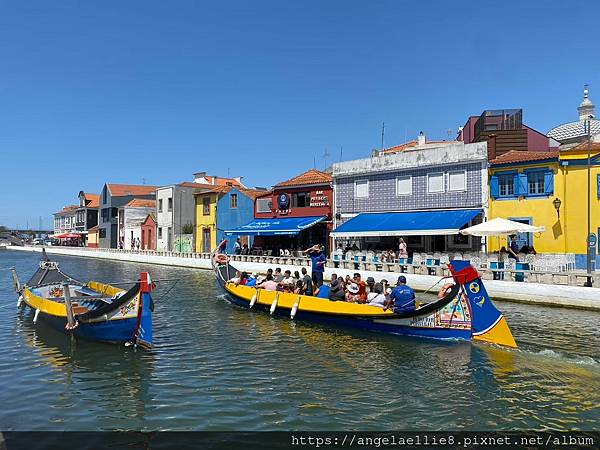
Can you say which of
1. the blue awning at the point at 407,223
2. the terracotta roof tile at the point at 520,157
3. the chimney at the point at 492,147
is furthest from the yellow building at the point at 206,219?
the terracotta roof tile at the point at 520,157

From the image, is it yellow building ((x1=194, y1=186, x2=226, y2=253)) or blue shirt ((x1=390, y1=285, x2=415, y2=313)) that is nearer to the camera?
blue shirt ((x1=390, y1=285, x2=415, y2=313))

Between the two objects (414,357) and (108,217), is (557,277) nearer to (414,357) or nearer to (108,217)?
(414,357)

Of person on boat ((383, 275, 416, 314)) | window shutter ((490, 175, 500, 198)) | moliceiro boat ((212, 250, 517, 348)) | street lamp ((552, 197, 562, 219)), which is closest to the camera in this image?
moliceiro boat ((212, 250, 517, 348))

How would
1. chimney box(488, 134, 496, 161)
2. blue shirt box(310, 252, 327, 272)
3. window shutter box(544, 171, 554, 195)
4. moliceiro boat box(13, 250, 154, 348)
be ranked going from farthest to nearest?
chimney box(488, 134, 496, 161) → window shutter box(544, 171, 554, 195) → blue shirt box(310, 252, 327, 272) → moliceiro boat box(13, 250, 154, 348)

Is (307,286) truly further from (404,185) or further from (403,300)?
(404,185)

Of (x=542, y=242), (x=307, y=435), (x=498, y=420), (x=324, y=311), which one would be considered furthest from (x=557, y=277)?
(x=307, y=435)

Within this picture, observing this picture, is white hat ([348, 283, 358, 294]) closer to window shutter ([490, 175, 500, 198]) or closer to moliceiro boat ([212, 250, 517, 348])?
moliceiro boat ([212, 250, 517, 348])

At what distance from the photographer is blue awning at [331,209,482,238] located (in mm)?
24781

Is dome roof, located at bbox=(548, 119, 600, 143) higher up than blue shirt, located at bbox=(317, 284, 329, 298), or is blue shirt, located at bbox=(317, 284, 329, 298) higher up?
dome roof, located at bbox=(548, 119, 600, 143)

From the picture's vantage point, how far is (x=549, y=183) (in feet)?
77.6

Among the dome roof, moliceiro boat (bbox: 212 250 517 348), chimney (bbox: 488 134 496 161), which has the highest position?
the dome roof

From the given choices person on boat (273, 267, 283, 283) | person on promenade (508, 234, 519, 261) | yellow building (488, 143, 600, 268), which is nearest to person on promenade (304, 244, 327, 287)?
person on boat (273, 267, 283, 283)

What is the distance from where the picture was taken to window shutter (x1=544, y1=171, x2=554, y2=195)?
23.6 m

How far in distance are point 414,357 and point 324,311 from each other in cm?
390
